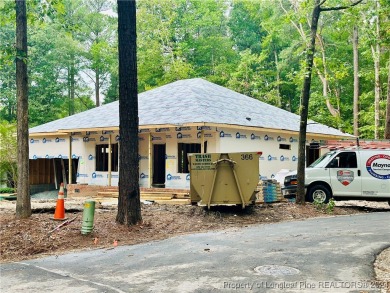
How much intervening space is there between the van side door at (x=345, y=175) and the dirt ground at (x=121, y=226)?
0.78 metres

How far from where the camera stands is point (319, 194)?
15.1 meters

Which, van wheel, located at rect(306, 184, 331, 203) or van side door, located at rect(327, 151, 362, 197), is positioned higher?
van side door, located at rect(327, 151, 362, 197)

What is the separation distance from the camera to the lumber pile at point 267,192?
48.2 ft

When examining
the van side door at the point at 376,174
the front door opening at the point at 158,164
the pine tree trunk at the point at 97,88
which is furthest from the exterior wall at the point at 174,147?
the pine tree trunk at the point at 97,88

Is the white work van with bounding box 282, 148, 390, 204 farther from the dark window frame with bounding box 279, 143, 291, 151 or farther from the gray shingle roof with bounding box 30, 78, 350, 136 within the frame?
the dark window frame with bounding box 279, 143, 291, 151

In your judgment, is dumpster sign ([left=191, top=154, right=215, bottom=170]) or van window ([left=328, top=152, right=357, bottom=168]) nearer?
dumpster sign ([left=191, top=154, right=215, bottom=170])

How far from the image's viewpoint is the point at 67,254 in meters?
7.93

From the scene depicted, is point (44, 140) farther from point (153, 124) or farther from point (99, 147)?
point (153, 124)

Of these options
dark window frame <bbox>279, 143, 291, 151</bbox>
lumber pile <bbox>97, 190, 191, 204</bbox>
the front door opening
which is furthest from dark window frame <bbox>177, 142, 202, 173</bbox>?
dark window frame <bbox>279, 143, 291, 151</bbox>

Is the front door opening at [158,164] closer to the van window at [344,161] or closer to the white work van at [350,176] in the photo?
the white work van at [350,176]

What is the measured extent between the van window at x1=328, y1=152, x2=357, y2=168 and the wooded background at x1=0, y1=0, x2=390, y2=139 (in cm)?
1488

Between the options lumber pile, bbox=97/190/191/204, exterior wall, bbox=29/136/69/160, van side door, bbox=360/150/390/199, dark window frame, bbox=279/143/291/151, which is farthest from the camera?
exterior wall, bbox=29/136/69/160

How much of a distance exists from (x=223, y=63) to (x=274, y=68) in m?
5.48

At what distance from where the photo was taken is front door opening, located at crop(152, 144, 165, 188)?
828 inches
